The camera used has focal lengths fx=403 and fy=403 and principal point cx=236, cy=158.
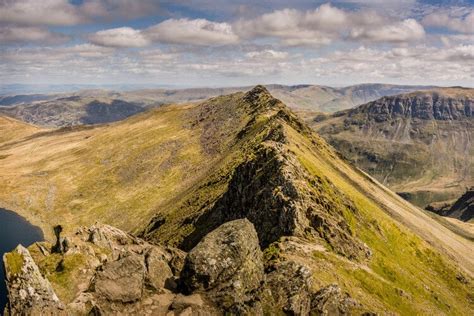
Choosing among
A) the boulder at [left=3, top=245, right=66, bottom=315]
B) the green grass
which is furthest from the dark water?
the boulder at [left=3, top=245, right=66, bottom=315]

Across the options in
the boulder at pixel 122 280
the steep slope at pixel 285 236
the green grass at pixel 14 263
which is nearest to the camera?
the green grass at pixel 14 263

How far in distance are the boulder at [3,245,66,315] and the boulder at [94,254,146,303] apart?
3.44 meters

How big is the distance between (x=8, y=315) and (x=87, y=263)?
8.00 m

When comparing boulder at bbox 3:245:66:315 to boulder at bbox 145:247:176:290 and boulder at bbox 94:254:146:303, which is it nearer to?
boulder at bbox 94:254:146:303

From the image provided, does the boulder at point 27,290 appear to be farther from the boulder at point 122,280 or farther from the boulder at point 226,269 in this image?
the boulder at point 226,269

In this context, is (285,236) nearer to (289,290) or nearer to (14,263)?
(289,290)

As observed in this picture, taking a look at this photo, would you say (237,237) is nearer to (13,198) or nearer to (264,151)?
(264,151)

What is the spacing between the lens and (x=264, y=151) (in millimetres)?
90062

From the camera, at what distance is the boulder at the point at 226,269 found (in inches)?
1196

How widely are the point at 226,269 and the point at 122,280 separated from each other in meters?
7.93

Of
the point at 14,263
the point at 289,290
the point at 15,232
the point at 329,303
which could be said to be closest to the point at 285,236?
the point at 329,303

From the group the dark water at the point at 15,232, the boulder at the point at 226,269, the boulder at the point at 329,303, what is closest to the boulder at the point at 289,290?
the boulder at the point at 329,303

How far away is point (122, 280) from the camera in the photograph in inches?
1187

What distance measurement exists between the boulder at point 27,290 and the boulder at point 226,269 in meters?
9.51
